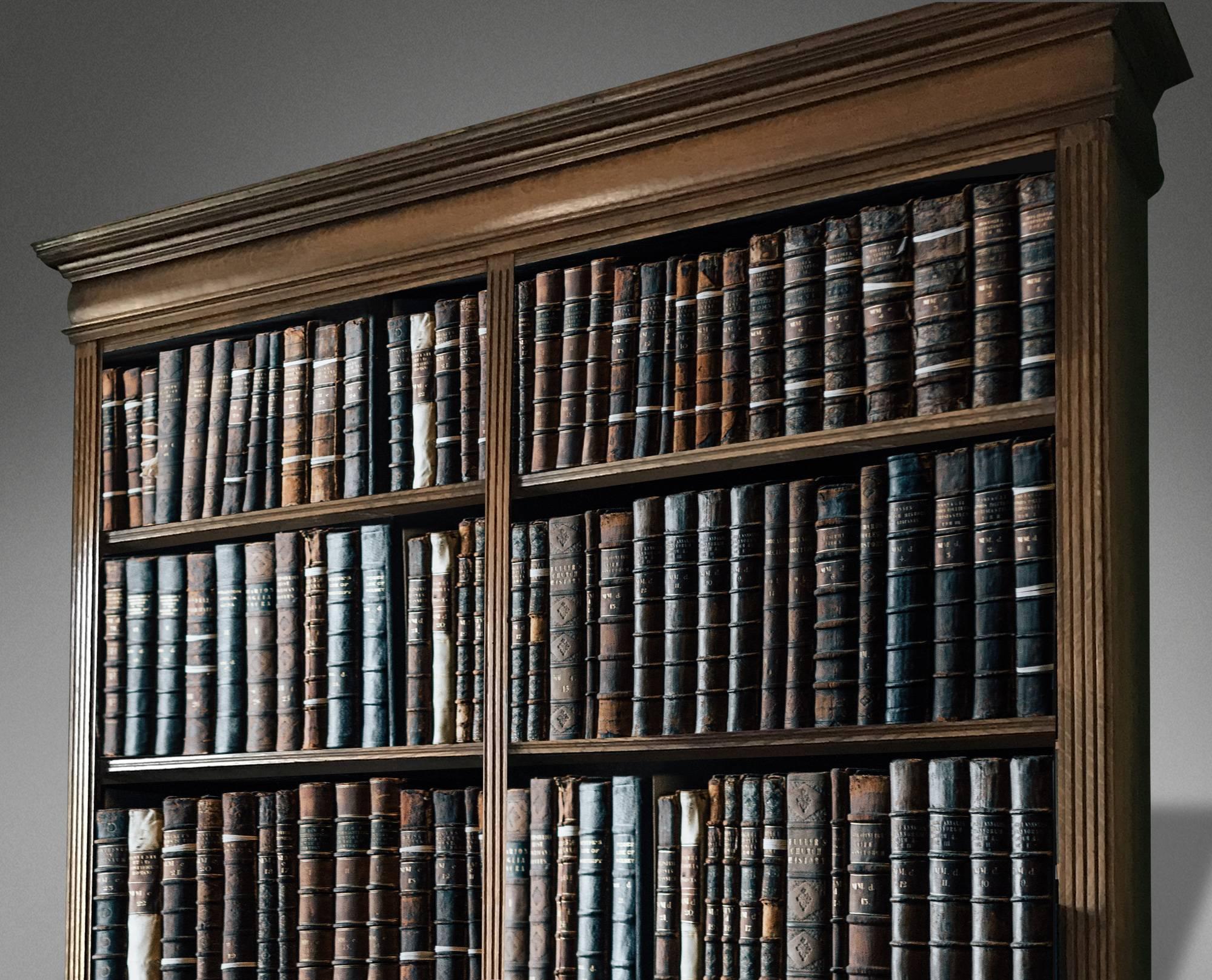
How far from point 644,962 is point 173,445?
1.13 metres

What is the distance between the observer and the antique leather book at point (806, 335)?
6.07 ft

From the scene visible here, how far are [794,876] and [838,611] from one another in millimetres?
317

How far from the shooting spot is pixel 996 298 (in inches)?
67.0

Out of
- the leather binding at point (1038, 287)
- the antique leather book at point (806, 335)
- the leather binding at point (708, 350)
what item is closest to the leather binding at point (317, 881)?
the leather binding at point (708, 350)

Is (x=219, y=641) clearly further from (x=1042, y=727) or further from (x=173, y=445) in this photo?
(x=1042, y=727)

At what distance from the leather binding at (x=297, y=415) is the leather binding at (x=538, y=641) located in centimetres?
44

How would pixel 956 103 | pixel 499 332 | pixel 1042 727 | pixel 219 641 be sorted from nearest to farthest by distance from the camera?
pixel 1042 727
pixel 956 103
pixel 499 332
pixel 219 641

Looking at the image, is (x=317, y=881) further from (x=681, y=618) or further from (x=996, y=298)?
(x=996, y=298)

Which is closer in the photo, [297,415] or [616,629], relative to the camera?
[616,629]

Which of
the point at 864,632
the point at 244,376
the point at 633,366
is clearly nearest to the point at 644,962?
the point at 864,632

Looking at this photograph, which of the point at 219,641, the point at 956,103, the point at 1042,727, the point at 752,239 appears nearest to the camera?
the point at 1042,727

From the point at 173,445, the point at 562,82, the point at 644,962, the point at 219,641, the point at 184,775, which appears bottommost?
the point at 644,962

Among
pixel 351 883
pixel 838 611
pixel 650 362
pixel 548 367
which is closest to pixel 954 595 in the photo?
pixel 838 611

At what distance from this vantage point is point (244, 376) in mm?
2352
